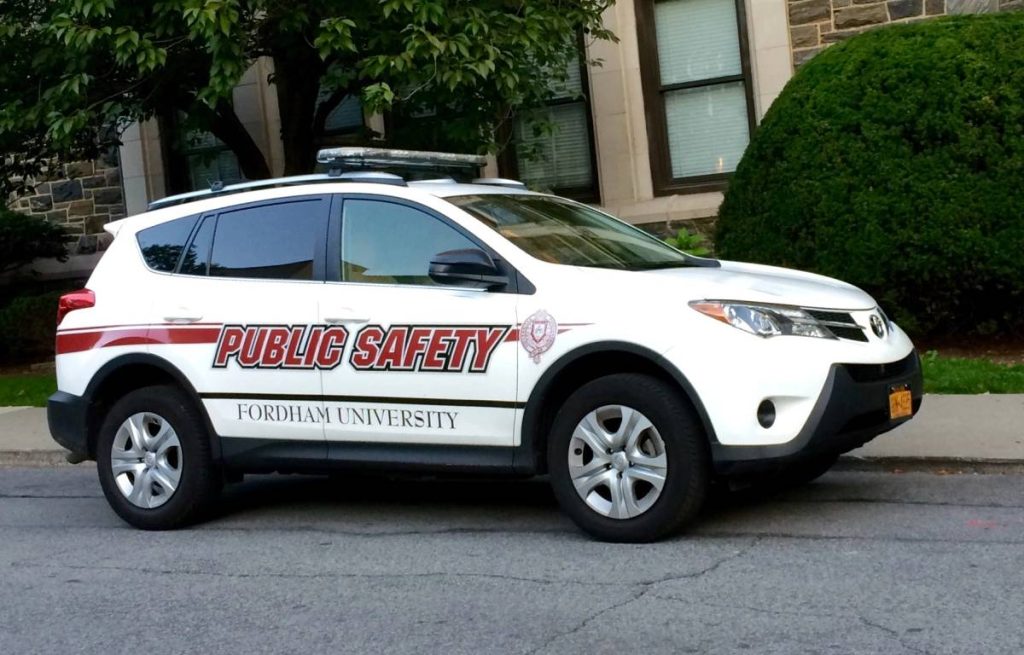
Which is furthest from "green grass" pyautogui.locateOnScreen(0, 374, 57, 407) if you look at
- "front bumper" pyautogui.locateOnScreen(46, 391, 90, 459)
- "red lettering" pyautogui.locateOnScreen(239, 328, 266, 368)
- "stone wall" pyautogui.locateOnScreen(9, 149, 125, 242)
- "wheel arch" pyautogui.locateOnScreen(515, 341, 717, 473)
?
"wheel arch" pyautogui.locateOnScreen(515, 341, 717, 473)

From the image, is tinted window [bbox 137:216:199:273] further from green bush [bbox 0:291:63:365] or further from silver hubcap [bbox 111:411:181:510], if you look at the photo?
green bush [bbox 0:291:63:365]

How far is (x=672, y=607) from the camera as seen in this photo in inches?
217

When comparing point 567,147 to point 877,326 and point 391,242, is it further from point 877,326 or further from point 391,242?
point 877,326

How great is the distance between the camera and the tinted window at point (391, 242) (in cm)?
715

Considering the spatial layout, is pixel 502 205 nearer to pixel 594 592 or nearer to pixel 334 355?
pixel 334 355

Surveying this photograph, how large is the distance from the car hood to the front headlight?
0.03 metres

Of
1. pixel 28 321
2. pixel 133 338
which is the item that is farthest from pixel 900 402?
pixel 28 321

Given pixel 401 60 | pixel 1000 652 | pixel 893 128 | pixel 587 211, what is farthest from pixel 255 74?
pixel 1000 652

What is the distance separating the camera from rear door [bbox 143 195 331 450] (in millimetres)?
7344

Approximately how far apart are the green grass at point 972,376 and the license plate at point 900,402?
342 cm

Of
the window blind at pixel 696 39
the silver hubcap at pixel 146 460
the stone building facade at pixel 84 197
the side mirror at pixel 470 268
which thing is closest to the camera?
the side mirror at pixel 470 268

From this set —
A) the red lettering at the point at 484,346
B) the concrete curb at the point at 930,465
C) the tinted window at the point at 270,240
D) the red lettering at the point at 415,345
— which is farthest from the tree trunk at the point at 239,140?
the concrete curb at the point at 930,465

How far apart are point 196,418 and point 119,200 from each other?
1018 centimetres

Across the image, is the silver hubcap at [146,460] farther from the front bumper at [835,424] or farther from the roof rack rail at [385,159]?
the front bumper at [835,424]
